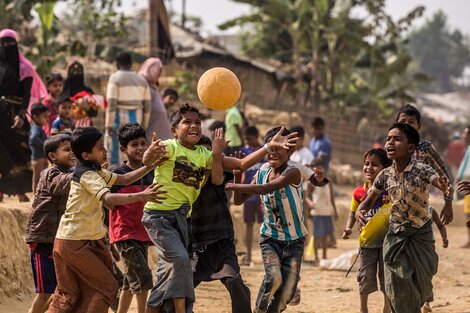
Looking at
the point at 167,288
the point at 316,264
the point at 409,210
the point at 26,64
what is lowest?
the point at 316,264

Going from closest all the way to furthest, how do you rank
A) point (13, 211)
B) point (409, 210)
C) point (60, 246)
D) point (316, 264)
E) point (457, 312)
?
point (60, 246)
point (409, 210)
point (457, 312)
point (13, 211)
point (316, 264)

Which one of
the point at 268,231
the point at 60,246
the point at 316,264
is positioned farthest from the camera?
the point at 316,264

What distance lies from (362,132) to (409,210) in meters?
23.6

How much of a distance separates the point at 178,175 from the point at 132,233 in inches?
37.0

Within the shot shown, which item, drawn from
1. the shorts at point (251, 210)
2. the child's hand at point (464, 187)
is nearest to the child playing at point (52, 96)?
the shorts at point (251, 210)

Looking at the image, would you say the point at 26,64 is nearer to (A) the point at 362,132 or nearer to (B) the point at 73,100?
(B) the point at 73,100

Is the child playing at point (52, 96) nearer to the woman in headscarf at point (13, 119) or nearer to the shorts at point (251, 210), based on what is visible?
the woman in headscarf at point (13, 119)

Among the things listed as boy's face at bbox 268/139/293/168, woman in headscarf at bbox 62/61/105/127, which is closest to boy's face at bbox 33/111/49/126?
woman in headscarf at bbox 62/61/105/127

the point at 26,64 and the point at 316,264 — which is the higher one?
the point at 26,64

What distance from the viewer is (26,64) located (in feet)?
38.0

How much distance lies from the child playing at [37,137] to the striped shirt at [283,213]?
421 centimetres

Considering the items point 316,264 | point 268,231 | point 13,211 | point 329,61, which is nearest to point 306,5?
point 329,61

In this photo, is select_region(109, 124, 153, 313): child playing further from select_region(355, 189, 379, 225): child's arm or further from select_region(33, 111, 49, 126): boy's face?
select_region(33, 111, 49, 126): boy's face

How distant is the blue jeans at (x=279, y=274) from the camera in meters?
7.27
